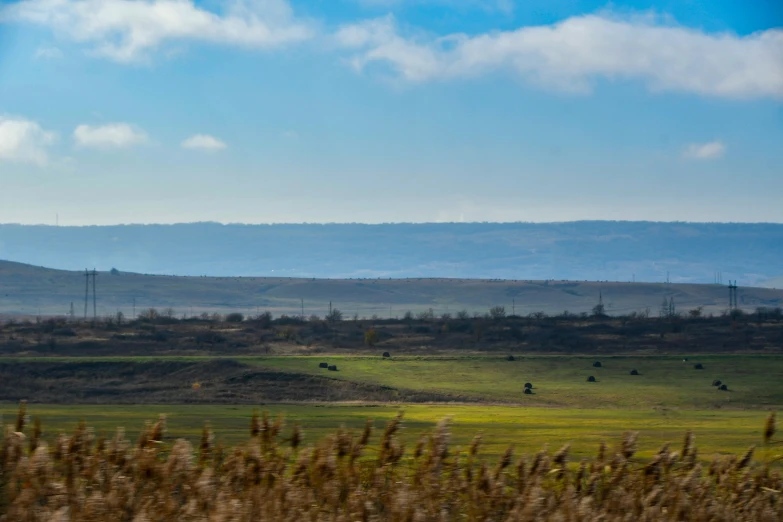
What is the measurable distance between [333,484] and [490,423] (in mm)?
29138

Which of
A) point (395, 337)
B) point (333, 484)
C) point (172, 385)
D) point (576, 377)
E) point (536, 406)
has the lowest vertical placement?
point (536, 406)

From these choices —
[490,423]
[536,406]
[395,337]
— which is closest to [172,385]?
[536,406]

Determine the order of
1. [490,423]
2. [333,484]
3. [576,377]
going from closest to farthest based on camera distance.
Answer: [333,484]
[490,423]
[576,377]

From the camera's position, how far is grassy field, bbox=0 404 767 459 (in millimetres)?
30094

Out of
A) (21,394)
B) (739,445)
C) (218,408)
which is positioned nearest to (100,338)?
(21,394)

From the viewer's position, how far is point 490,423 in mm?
38500

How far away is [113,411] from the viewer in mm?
43906

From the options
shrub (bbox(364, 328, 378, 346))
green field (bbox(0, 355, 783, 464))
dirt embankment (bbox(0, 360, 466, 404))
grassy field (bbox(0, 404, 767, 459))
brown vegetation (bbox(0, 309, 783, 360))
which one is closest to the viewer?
grassy field (bbox(0, 404, 767, 459))

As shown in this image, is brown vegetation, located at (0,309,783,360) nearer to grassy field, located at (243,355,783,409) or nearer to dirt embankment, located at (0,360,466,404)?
grassy field, located at (243,355,783,409)

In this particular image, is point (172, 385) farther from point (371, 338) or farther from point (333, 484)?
point (333, 484)

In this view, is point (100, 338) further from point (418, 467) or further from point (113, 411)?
point (418, 467)

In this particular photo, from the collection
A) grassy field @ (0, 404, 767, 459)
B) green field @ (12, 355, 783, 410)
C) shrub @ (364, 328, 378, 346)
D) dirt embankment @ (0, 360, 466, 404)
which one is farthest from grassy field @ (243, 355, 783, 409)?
shrub @ (364, 328, 378, 346)

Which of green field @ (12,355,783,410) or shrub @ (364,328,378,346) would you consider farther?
shrub @ (364,328,378,346)

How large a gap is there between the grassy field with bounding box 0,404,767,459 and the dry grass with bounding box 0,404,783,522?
1532 cm
